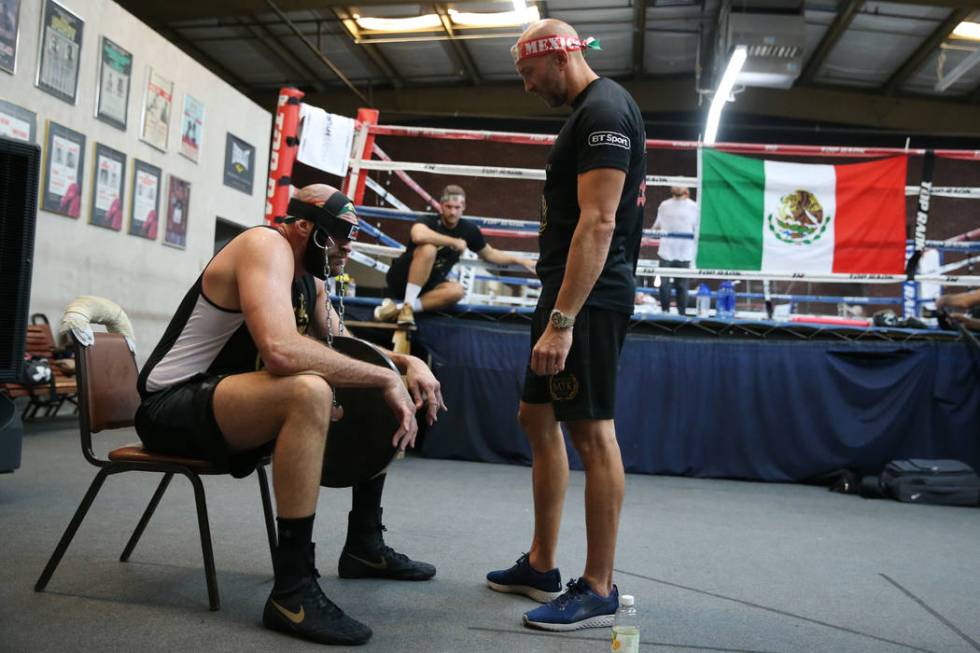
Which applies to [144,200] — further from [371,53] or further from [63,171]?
[371,53]

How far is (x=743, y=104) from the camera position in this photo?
1431 cm

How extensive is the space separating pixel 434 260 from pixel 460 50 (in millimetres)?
9310

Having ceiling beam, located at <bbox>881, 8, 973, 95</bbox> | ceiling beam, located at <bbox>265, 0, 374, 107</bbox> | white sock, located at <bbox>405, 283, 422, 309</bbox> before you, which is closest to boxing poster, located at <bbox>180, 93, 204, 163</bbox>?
ceiling beam, located at <bbox>265, 0, 374, 107</bbox>

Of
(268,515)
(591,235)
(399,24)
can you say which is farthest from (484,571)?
(399,24)

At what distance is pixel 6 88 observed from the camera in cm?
602

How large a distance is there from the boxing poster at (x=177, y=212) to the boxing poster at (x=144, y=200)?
0.71 ft

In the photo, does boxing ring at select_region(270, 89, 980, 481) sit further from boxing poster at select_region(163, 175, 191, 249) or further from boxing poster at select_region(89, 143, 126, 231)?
boxing poster at select_region(163, 175, 191, 249)

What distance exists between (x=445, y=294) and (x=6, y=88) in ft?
12.5

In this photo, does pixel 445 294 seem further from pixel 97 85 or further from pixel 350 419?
pixel 97 85

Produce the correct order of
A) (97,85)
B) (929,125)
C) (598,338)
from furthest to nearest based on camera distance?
(929,125) → (97,85) → (598,338)

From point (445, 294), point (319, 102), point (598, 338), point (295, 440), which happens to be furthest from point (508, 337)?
point (319, 102)

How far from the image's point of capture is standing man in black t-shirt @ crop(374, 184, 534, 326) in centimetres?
484

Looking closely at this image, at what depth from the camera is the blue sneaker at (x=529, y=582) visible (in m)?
2.18

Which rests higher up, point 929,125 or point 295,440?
point 929,125
